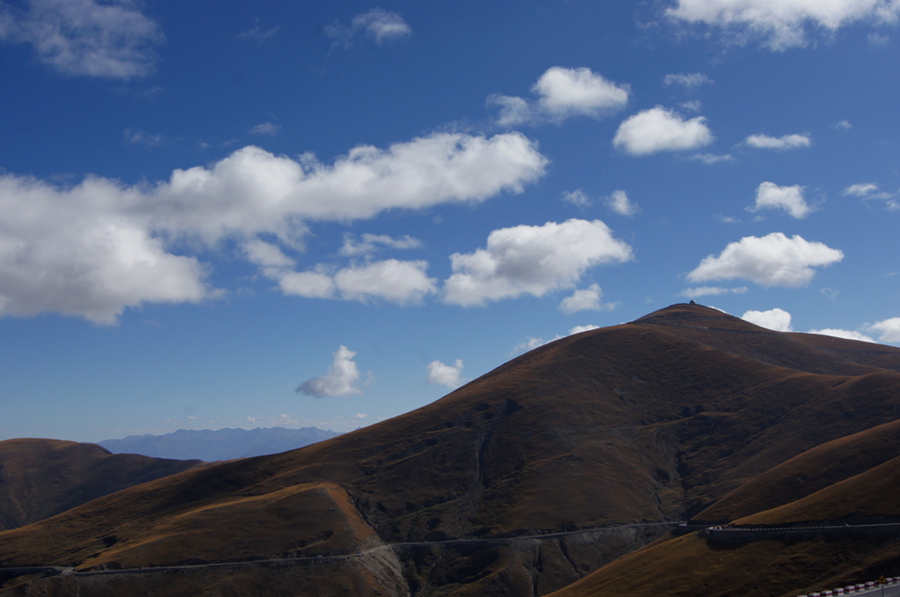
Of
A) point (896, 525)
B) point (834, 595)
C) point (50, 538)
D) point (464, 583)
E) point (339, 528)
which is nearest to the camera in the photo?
point (834, 595)

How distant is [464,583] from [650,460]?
70915 millimetres

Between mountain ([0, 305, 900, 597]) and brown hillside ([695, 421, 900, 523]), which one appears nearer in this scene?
mountain ([0, 305, 900, 597])

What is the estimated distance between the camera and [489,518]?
155 m

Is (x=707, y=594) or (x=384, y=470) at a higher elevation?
(x=384, y=470)

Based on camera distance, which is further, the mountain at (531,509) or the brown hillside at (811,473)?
the brown hillside at (811,473)

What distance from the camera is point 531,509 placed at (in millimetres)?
152500

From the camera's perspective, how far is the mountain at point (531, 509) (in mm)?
93188

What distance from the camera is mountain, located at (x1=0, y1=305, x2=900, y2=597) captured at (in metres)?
93.2

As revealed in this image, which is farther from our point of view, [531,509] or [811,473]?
[531,509]

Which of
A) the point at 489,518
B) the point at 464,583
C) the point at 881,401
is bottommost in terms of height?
the point at 464,583

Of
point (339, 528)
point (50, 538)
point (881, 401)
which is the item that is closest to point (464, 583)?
point (339, 528)

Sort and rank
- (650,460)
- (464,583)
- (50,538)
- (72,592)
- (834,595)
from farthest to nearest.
→ (650,460) < (50,538) < (464,583) < (72,592) < (834,595)

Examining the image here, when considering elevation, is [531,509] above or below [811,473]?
below

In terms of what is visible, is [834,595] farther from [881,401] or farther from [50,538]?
[50,538]
